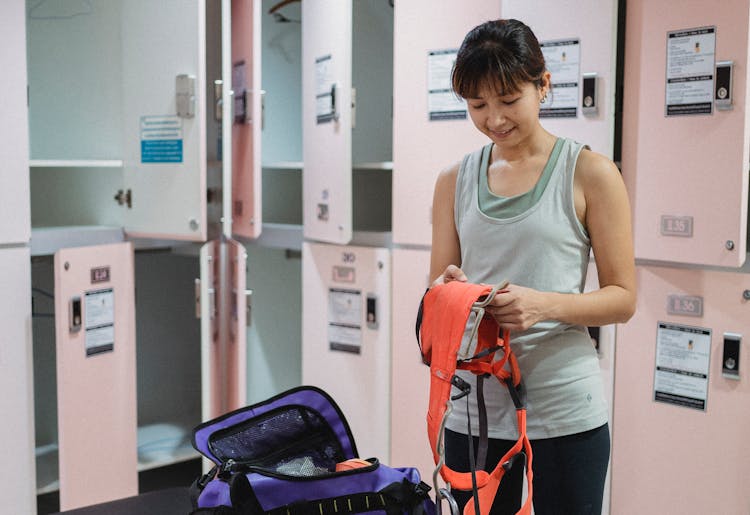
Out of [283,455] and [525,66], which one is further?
[283,455]

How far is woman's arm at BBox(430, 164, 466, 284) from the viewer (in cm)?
151

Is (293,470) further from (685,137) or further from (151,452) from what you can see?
(151,452)

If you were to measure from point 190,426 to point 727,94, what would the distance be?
2.50 metres

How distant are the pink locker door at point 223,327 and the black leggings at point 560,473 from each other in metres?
1.71

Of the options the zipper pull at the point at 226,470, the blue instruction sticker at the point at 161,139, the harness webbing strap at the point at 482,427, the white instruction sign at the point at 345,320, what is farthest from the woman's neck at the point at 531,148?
the blue instruction sticker at the point at 161,139

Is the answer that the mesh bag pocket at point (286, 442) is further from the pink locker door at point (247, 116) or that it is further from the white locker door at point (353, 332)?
the pink locker door at point (247, 116)

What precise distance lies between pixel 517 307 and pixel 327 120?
5.36 feet

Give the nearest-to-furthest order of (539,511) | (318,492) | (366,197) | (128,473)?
(318,492)
(539,511)
(128,473)
(366,197)

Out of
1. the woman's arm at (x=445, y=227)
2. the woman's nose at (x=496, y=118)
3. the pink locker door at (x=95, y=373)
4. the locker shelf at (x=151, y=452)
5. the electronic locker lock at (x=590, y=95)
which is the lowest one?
the locker shelf at (x=151, y=452)

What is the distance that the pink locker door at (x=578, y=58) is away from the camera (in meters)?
2.23

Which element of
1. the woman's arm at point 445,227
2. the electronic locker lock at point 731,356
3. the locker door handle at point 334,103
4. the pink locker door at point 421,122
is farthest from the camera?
the locker door handle at point 334,103

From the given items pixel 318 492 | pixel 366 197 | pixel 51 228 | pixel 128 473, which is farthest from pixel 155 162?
pixel 318 492

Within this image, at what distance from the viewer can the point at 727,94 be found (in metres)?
2.07

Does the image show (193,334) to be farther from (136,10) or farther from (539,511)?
(539,511)
